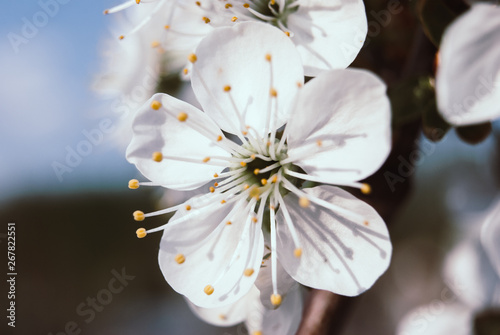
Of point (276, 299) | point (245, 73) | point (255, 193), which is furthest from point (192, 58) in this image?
point (276, 299)

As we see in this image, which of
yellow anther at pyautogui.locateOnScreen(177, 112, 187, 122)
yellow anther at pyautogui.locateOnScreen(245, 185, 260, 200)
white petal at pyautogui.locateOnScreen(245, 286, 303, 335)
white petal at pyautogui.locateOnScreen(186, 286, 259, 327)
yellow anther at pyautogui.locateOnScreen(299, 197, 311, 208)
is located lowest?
white petal at pyautogui.locateOnScreen(186, 286, 259, 327)

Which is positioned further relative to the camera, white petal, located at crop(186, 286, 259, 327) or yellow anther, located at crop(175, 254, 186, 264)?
white petal, located at crop(186, 286, 259, 327)

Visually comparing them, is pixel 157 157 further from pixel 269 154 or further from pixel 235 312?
pixel 235 312

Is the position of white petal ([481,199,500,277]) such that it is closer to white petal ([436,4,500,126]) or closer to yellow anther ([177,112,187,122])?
white petal ([436,4,500,126])

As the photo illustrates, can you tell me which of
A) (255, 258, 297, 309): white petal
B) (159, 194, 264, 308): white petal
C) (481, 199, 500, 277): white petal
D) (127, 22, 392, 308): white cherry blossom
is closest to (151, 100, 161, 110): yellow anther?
(127, 22, 392, 308): white cherry blossom

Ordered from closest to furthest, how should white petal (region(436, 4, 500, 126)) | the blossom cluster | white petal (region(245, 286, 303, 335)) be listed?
1. white petal (region(436, 4, 500, 126))
2. the blossom cluster
3. white petal (region(245, 286, 303, 335))

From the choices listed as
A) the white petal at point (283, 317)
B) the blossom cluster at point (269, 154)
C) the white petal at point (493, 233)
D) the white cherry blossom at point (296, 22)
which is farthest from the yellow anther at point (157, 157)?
the white petal at point (493, 233)
